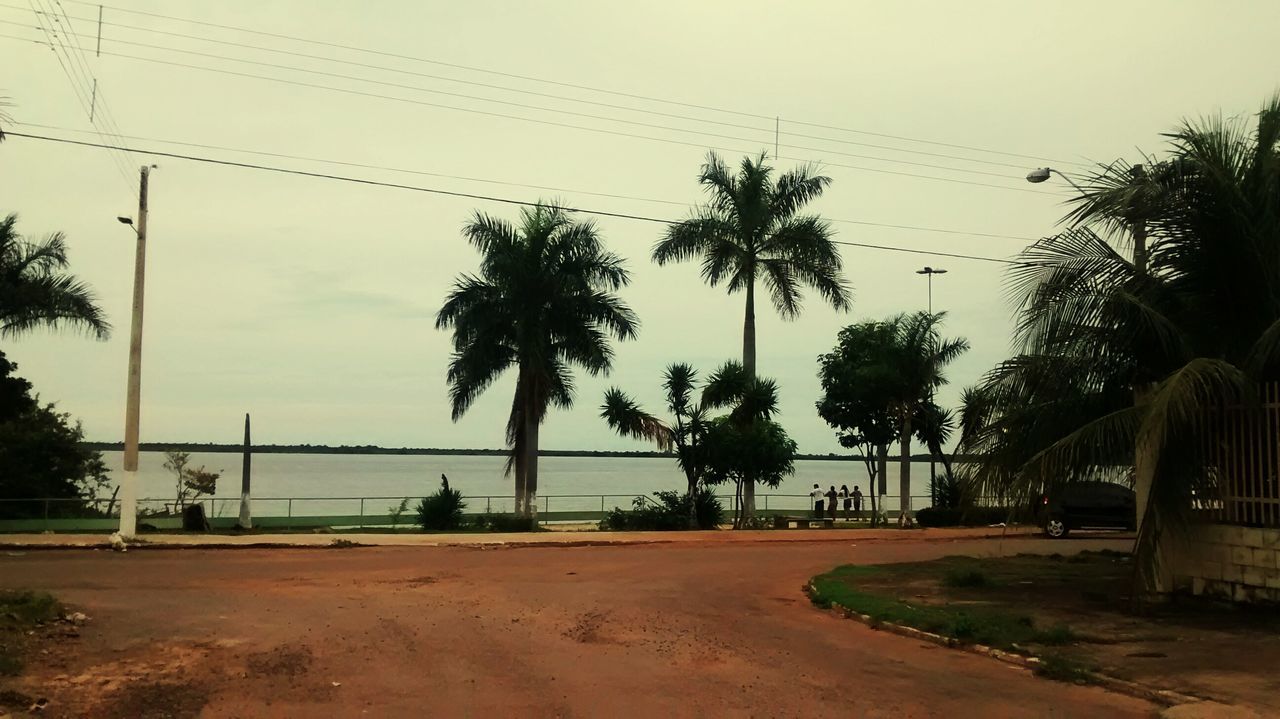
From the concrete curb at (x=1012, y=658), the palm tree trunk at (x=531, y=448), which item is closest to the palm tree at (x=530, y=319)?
the palm tree trunk at (x=531, y=448)

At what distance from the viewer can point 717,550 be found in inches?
971

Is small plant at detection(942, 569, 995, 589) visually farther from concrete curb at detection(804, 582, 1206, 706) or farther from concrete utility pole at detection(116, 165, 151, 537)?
concrete utility pole at detection(116, 165, 151, 537)

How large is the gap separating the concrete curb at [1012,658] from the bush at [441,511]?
753 inches

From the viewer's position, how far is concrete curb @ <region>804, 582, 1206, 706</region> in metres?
8.56

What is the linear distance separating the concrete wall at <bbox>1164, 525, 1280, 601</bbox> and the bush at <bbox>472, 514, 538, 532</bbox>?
19768 mm

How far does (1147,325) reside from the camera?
43.7 feet

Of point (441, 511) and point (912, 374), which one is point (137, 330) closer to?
point (441, 511)

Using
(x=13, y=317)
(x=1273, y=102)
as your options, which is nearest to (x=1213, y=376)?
(x=1273, y=102)

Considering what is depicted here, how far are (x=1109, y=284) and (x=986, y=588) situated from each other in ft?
16.0

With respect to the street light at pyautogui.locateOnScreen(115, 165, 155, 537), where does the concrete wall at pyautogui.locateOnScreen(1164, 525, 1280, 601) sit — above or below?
below

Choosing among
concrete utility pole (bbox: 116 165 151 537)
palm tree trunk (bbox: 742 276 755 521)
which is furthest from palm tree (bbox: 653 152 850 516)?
concrete utility pole (bbox: 116 165 151 537)

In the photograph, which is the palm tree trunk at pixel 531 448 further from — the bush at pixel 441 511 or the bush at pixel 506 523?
the bush at pixel 441 511

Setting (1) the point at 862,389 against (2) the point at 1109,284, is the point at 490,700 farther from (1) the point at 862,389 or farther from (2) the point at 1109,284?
Answer: (1) the point at 862,389

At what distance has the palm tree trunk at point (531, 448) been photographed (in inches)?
1299
